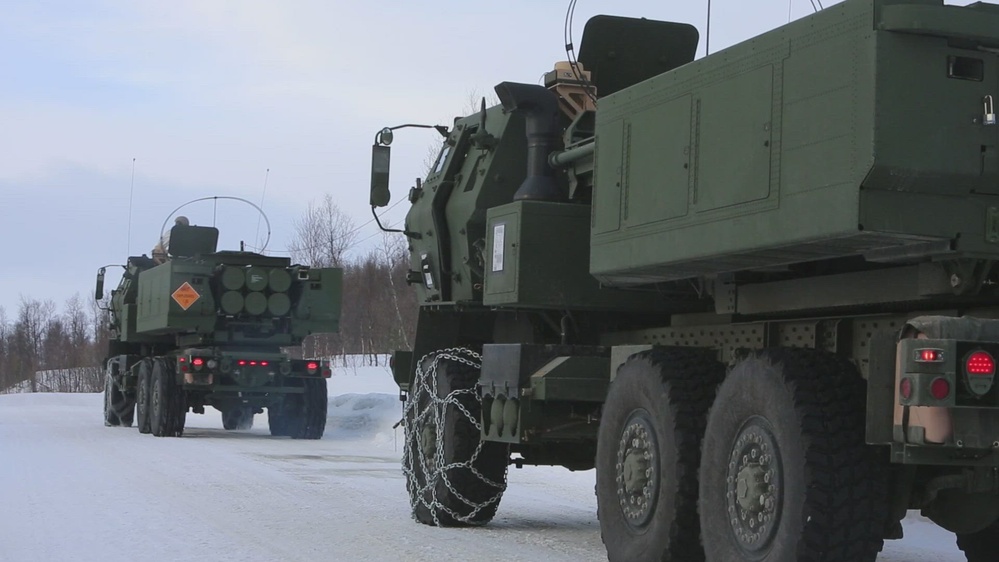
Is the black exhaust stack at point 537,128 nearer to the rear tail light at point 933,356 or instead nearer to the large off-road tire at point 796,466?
the large off-road tire at point 796,466

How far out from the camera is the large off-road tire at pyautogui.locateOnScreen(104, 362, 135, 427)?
27484mm

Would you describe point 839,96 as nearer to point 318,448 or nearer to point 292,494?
point 292,494

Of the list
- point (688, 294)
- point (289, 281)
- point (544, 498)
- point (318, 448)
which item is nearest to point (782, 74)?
point (688, 294)

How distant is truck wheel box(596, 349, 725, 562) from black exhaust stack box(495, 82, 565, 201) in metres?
1.92

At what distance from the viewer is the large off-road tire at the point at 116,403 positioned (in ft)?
90.2

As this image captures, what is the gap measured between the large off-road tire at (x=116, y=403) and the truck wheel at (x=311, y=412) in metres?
4.85

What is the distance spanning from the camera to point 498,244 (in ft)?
32.5

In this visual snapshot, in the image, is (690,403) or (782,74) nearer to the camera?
(782,74)

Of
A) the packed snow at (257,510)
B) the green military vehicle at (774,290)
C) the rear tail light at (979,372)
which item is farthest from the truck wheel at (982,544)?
the rear tail light at (979,372)

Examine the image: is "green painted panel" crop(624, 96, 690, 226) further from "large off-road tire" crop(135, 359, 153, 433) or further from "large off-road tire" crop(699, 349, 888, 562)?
"large off-road tire" crop(135, 359, 153, 433)

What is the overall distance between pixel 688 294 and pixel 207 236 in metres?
19.0

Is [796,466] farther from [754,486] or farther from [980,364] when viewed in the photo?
[980,364]

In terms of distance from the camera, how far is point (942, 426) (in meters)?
5.62

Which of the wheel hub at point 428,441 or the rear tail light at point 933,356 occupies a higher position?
the rear tail light at point 933,356
